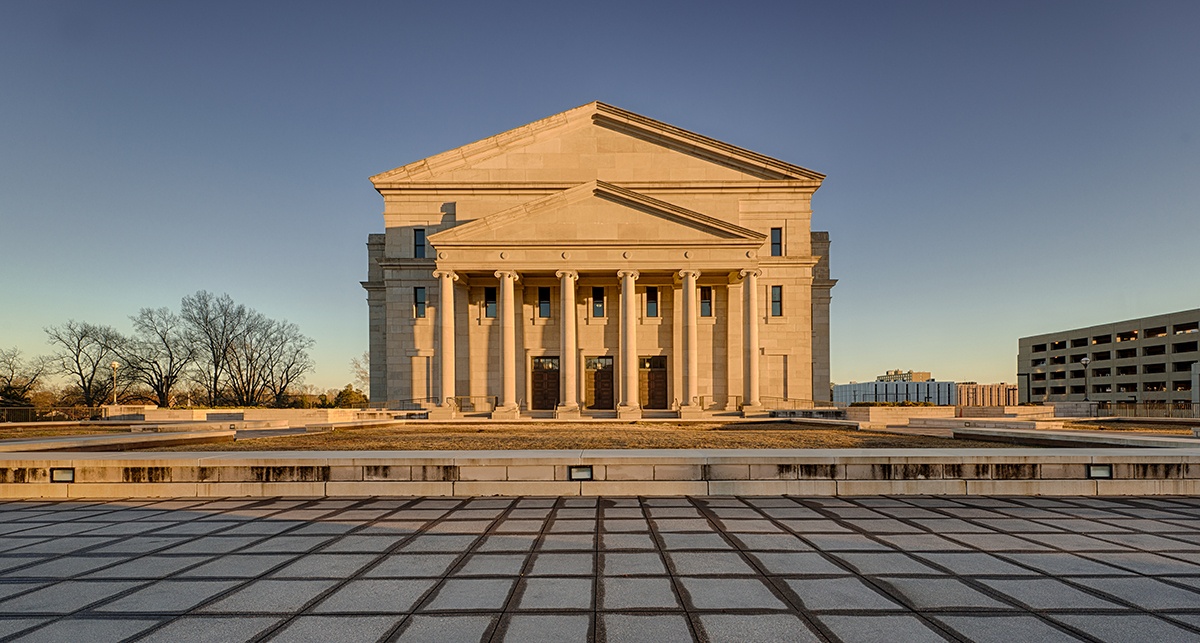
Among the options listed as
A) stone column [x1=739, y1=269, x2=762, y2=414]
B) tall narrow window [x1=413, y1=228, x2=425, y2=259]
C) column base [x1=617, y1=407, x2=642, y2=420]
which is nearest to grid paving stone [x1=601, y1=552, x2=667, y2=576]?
column base [x1=617, y1=407, x2=642, y2=420]

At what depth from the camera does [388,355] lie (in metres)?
40.6

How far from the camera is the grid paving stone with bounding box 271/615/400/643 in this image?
4.91 meters

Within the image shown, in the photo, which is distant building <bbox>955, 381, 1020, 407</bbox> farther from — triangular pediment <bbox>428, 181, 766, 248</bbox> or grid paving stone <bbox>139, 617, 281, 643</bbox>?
grid paving stone <bbox>139, 617, 281, 643</bbox>

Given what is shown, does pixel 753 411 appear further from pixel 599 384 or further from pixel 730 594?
pixel 730 594

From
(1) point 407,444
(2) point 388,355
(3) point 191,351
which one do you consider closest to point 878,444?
(1) point 407,444

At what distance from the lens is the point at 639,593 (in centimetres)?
588

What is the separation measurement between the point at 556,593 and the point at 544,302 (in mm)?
34887

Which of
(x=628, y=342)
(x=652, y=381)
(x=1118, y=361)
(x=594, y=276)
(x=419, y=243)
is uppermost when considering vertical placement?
(x=419, y=243)

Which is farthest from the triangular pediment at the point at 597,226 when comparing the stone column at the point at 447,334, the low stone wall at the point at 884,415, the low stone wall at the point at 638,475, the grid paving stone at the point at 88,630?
the grid paving stone at the point at 88,630

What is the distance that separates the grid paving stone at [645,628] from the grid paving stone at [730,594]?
44 cm

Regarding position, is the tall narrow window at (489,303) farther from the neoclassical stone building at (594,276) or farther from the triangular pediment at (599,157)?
the triangular pediment at (599,157)

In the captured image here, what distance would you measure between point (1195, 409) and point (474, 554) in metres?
56.4

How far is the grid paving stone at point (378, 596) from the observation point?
5.54m

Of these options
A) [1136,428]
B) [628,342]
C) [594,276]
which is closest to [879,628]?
[628,342]
